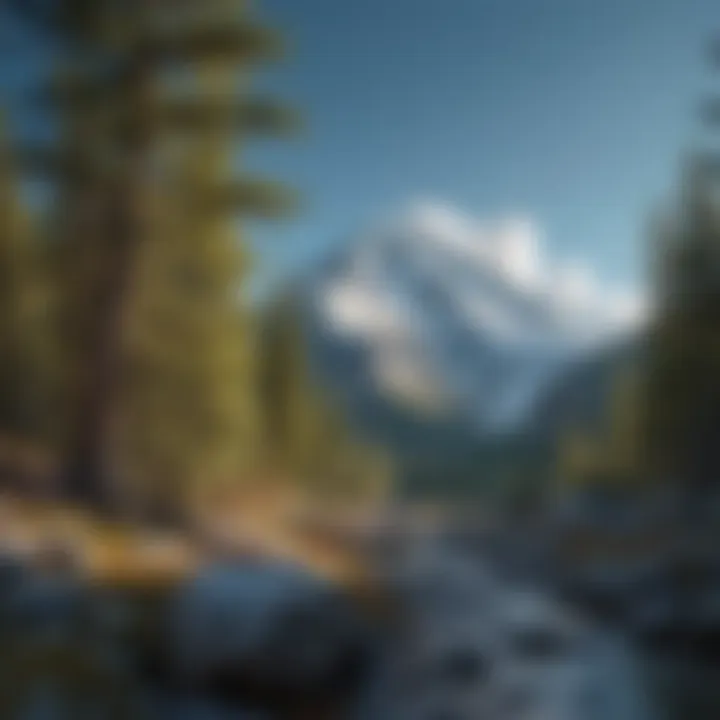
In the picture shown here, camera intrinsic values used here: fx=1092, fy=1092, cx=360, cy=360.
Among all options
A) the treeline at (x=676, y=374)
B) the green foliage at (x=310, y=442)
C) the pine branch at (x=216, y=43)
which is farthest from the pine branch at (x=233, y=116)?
the treeline at (x=676, y=374)

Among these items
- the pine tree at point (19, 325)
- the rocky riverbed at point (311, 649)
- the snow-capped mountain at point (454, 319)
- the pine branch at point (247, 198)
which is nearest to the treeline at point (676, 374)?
the snow-capped mountain at point (454, 319)

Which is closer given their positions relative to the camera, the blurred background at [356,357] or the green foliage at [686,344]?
the blurred background at [356,357]

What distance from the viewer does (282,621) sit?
2.58m

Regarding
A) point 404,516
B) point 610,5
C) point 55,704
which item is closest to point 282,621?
point 404,516

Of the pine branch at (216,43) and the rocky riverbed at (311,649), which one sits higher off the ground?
the pine branch at (216,43)

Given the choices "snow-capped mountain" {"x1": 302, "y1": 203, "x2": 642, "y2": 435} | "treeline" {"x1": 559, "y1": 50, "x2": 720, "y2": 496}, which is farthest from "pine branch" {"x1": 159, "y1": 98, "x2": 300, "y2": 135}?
"treeline" {"x1": 559, "y1": 50, "x2": 720, "y2": 496}

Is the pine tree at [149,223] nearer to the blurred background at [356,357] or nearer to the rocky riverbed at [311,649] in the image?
the blurred background at [356,357]

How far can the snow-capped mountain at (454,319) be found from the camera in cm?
260

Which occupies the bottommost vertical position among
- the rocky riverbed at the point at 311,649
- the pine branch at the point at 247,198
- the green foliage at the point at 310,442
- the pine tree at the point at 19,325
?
the rocky riverbed at the point at 311,649

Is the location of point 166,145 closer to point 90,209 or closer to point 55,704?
point 90,209

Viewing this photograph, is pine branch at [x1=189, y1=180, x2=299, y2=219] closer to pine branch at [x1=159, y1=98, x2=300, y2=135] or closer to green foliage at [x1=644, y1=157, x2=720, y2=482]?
pine branch at [x1=159, y1=98, x2=300, y2=135]

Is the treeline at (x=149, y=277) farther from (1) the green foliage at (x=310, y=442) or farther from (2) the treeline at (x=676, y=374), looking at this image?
(2) the treeline at (x=676, y=374)

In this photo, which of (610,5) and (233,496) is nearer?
(233,496)

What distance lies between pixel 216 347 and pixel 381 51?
0.82m
